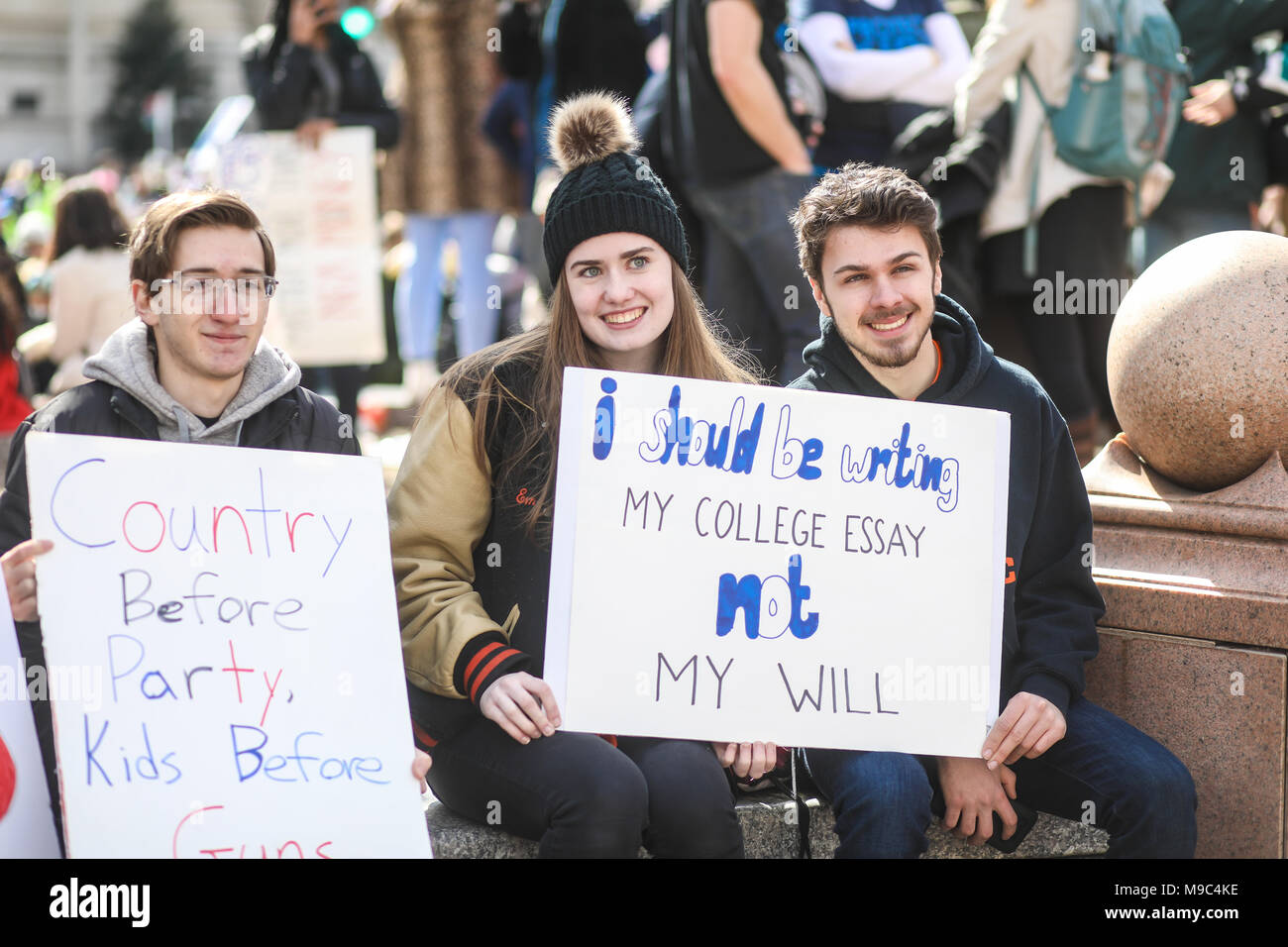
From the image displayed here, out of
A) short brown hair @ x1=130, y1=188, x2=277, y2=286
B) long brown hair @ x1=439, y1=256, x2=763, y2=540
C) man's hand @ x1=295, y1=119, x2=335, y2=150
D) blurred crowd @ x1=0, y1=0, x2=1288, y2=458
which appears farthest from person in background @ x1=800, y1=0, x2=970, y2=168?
short brown hair @ x1=130, y1=188, x2=277, y2=286

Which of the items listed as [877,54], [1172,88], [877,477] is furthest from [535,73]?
[877,477]

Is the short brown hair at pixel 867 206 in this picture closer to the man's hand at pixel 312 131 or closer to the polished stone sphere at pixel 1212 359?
the polished stone sphere at pixel 1212 359

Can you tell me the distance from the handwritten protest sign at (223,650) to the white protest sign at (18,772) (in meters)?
0.18

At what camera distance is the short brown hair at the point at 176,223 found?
3.00 m

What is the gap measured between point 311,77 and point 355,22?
0.56 metres

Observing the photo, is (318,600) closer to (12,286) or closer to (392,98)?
(12,286)

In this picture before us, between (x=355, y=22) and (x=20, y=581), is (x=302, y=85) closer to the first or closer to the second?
(x=355, y=22)

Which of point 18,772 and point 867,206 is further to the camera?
point 867,206

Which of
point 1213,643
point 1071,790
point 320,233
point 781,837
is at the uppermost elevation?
point 320,233

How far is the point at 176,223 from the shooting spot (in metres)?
3.01

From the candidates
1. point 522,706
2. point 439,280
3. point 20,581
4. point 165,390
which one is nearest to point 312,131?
point 439,280

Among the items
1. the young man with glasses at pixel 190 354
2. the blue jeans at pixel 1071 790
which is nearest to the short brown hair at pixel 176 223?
the young man with glasses at pixel 190 354

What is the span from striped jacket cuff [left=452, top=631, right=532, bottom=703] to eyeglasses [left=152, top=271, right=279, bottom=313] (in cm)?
87

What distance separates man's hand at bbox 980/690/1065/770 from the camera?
2.93 meters
